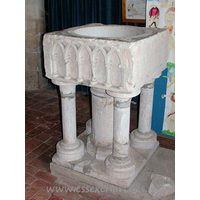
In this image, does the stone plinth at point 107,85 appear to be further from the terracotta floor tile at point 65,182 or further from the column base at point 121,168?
the terracotta floor tile at point 65,182

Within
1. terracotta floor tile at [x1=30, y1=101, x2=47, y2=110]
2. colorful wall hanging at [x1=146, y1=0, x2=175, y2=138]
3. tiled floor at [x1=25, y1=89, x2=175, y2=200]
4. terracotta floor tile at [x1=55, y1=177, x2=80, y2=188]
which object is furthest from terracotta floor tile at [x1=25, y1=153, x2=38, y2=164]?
colorful wall hanging at [x1=146, y1=0, x2=175, y2=138]

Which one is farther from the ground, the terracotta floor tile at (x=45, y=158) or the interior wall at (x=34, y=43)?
the interior wall at (x=34, y=43)

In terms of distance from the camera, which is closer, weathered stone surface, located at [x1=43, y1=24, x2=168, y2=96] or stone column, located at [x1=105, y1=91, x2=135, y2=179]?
weathered stone surface, located at [x1=43, y1=24, x2=168, y2=96]

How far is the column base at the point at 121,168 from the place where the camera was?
2906mm

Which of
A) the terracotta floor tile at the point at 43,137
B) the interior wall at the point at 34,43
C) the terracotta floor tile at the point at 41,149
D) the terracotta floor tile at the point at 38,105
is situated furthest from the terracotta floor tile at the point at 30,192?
the interior wall at the point at 34,43

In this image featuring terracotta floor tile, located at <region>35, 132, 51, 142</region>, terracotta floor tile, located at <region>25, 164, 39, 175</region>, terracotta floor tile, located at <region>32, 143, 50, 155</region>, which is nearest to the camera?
terracotta floor tile, located at <region>25, 164, 39, 175</region>

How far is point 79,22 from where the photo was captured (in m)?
5.42

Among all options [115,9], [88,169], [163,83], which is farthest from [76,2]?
[88,169]

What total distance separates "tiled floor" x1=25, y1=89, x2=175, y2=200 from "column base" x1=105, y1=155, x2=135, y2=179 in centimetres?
27

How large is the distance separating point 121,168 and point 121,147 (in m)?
0.24

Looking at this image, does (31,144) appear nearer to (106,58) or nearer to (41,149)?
(41,149)

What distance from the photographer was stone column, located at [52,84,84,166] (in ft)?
9.97

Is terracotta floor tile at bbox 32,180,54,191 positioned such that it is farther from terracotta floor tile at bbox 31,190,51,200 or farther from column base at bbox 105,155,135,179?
column base at bbox 105,155,135,179

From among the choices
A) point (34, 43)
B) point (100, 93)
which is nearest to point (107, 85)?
point (100, 93)
